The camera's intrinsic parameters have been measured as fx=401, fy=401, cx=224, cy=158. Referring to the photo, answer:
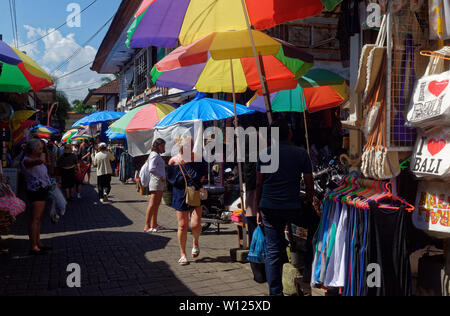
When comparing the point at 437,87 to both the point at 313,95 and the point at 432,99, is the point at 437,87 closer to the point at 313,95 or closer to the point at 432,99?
the point at 432,99

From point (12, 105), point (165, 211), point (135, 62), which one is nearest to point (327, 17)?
point (165, 211)

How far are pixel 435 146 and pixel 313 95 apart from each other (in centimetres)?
399

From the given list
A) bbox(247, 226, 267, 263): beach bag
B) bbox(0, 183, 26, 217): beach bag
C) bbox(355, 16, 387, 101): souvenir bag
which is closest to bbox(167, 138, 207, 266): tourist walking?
bbox(247, 226, 267, 263): beach bag

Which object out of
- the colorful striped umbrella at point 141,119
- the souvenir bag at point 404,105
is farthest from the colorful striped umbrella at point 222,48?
the colorful striped umbrella at point 141,119

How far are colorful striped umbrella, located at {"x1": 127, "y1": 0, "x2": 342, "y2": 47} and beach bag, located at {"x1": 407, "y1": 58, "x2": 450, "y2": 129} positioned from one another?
1.40 meters

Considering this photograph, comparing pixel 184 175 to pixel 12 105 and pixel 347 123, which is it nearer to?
pixel 347 123

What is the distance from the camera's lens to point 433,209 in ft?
11.2

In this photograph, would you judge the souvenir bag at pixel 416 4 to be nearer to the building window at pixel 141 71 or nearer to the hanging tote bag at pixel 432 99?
the hanging tote bag at pixel 432 99

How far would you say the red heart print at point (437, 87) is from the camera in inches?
127

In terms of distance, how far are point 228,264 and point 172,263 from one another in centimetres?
84

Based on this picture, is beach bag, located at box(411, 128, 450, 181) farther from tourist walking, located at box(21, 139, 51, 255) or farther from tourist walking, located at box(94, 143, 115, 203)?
tourist walking, located at box(94, 143, 115, 203)

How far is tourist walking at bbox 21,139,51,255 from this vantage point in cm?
628

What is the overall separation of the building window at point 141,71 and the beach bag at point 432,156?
18.0 metres

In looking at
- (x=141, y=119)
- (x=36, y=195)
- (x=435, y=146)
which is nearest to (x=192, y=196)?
(x=36, y=195)
